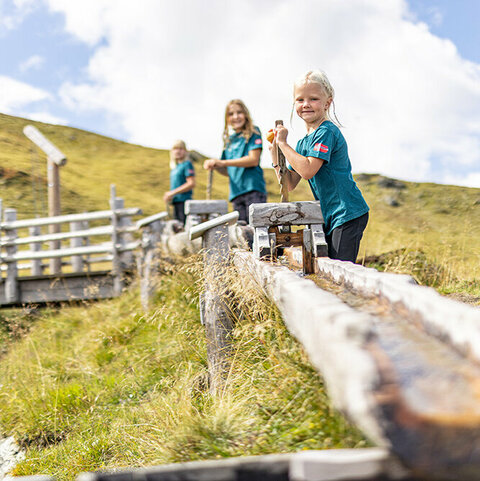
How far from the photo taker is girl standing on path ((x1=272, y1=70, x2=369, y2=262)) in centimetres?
280

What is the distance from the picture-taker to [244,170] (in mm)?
4980

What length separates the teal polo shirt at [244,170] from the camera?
494 centimetres

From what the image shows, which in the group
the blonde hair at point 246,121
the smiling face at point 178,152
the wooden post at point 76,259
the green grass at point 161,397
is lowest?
the green grass at point 161,397

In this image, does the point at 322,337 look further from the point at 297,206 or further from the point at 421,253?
the point at 421,253

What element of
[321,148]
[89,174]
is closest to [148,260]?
[321,148]

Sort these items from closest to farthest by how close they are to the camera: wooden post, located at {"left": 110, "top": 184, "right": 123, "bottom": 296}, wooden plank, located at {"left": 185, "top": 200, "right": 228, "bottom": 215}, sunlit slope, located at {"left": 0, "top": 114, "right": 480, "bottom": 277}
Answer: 1. wooden plank, located at {"left": 185, "top": 200, "right": 228, "bottom": 215}
2. sunlit slope, located at {"left": 0, "top": 114, "right": 480, "bottom": 277}
3. wooden post, located at {"left": 110, "top": 184, "right": 123, "bottom": 296}

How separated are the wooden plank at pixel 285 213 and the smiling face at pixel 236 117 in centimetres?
237

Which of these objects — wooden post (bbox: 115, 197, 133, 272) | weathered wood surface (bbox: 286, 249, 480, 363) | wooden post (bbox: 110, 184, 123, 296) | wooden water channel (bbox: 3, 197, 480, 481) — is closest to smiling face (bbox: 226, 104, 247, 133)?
weathered wood surface (bbox: 286, 249, 480, 363)

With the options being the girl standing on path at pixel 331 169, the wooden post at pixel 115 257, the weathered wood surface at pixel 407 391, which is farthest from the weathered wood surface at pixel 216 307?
the wooden post at pixel 115 257

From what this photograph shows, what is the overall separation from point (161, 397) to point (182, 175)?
4.82 metres

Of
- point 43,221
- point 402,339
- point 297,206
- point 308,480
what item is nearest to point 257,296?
point 297,206

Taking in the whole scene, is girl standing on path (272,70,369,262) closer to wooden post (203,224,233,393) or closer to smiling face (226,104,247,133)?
wooden post (203,224,233,393)

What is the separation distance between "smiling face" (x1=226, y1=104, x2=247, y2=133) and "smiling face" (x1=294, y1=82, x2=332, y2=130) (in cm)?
216

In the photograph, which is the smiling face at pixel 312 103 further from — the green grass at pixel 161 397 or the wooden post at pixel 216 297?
the green grass at pixel 161 397
